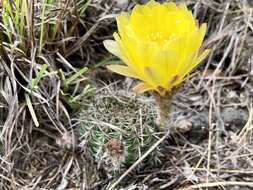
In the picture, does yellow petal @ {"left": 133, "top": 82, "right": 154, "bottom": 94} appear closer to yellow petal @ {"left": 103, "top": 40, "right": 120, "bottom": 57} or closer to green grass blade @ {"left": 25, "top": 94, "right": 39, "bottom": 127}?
yellow petal @ {"left": 103, "top": 40, "right": 120, "bottom": 57}

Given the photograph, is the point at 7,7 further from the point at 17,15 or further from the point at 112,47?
the point at 112,47

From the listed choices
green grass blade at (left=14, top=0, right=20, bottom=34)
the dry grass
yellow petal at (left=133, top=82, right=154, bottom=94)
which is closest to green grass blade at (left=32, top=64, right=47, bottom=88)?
the dry grass

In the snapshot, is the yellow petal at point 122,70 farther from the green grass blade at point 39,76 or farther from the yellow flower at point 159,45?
the green grass blade at point 39,76

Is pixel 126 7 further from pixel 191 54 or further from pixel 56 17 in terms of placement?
pixel 191 54

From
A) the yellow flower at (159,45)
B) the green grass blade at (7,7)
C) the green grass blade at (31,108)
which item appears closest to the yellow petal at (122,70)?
the yellow flower at (159,45)

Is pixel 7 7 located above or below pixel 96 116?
above

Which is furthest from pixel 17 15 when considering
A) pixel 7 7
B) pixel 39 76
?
pixel 39 76
